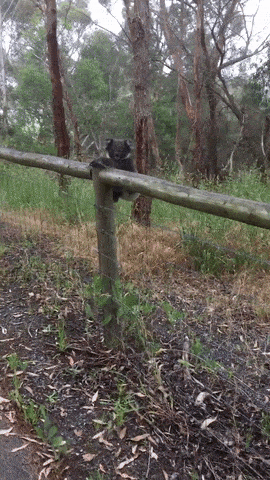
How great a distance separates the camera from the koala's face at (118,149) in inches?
104

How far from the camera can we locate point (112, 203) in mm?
2803

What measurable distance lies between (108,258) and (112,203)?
358 millimetres

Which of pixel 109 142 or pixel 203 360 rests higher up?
pixel 109 142

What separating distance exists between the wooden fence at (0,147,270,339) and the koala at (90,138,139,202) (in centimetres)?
5

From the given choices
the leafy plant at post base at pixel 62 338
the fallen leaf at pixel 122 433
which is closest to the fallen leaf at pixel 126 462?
the fallen leaf at pixel 122 433

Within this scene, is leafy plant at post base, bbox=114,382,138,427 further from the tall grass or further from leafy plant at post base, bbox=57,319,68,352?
the tall grass

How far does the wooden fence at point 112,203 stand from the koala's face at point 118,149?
10cm

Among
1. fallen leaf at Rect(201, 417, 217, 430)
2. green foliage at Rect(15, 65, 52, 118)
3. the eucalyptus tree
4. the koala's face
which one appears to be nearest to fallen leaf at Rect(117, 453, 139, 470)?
fallen leaf at Rect(201, 417, 217, 430)

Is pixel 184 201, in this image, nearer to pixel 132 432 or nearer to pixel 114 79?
pixel 132 432

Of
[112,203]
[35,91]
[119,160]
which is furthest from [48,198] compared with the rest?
[35,91]

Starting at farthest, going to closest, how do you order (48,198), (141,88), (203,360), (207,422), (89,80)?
(89,80) → (48,198) → (141,88) → (203,360) → (207,422)

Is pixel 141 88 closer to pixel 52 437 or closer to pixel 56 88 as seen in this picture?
pixel 56 88

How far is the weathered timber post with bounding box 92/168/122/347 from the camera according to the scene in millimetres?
2787

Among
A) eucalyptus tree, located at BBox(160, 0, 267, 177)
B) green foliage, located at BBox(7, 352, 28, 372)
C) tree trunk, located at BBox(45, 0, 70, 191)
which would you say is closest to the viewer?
green foliage, located at BBox(7, 352, 28, 372)
